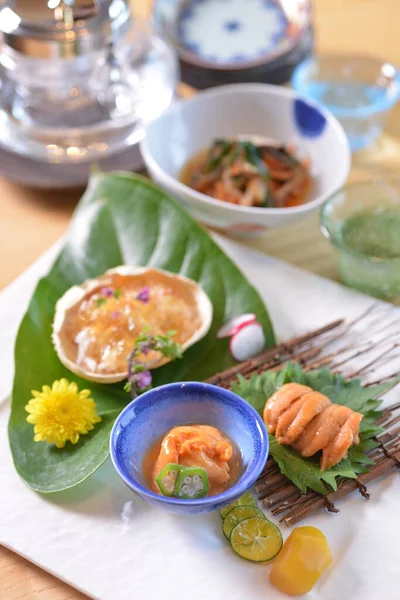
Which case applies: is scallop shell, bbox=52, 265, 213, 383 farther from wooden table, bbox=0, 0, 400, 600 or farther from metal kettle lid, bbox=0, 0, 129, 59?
metal kettle lid, bbox=0, 0, 129, 59

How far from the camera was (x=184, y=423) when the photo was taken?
190 cm

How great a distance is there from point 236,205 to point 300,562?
124cm

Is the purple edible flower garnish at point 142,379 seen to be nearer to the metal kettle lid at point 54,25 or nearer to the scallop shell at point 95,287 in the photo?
the scallop shell at point 95,287

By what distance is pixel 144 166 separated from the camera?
117 inches

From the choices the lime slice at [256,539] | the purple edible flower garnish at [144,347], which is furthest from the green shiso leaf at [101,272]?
the lime slice at [256,539]

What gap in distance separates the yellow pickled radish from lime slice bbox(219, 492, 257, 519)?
0.14 meters

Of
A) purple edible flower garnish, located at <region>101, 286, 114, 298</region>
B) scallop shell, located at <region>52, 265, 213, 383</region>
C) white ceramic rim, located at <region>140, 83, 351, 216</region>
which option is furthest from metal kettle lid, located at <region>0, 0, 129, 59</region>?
purple edible flower garnish, located at <region>101, 286, 114, 298</region>

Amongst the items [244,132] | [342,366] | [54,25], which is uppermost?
[54,25]

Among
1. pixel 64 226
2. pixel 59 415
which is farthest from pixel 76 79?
pixel 59 415

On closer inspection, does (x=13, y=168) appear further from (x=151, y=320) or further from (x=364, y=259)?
(x=364, y=259)

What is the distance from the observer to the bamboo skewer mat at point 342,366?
185 cm

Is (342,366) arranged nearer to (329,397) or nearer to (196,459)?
(329,397)

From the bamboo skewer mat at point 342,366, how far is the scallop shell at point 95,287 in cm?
15

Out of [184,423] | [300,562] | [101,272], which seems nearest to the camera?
[300,562]
